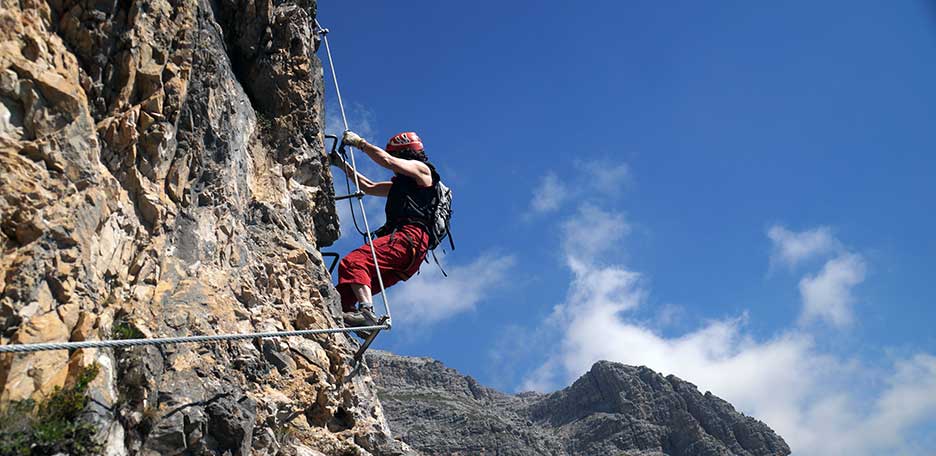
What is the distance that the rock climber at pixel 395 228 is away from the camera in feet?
34.2

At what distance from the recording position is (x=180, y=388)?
6.21m

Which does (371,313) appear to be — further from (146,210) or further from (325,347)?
(146,210)

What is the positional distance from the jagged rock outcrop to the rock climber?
326ft

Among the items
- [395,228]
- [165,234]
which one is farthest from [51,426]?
[395,228]

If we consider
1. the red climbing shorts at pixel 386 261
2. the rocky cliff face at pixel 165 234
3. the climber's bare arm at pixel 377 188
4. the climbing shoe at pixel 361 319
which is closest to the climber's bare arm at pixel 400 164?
the red climbing shorts at pixel 386 261

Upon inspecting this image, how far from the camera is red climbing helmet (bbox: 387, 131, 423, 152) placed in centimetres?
1187

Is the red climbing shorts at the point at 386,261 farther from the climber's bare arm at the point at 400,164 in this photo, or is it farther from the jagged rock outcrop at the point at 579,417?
the jagged rock outcrop at the point at 579,417

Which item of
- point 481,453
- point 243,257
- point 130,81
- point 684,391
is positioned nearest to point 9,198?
point 130,81

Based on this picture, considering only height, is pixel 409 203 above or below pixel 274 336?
above

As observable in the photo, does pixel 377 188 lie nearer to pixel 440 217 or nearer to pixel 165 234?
pixel 440 217

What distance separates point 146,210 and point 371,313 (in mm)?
3826

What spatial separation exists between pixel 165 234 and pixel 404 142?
5336 mm

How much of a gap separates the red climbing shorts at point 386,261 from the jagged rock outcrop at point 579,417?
99.4m

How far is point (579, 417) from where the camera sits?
148m
